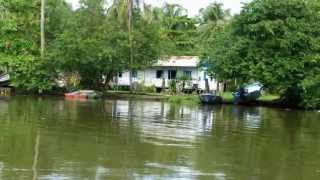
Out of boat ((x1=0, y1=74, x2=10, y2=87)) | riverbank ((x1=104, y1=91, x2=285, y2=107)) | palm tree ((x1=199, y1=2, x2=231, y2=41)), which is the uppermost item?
palm tree ((x1=199, y1=2, x2=231, y2=41))

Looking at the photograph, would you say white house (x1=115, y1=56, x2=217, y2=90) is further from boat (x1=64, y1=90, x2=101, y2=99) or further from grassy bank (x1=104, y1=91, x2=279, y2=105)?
boat (x1=64, y1=90, x2=101, y2=99)

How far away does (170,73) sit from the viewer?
185 ft

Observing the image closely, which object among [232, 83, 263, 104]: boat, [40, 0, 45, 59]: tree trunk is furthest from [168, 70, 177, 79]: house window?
[40, 0, 45, 59]: tree trunk

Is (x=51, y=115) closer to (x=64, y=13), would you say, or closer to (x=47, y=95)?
(x=47, y=95)

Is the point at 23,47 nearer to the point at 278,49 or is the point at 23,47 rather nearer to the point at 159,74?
the point at 159,74

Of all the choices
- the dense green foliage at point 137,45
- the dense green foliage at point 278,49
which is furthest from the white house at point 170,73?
the dense green foliage at point 278,49

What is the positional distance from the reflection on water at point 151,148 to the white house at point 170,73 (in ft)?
88.6

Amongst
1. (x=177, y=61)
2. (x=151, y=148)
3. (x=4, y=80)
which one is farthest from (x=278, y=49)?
(x=151, y=148)

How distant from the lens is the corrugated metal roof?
54.3 meters

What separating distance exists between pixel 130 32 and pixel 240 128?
1044 inches

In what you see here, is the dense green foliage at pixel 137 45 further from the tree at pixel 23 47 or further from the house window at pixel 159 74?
the house window at pixel 159 74

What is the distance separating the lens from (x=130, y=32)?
49.2 meters

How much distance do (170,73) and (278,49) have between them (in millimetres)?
17409

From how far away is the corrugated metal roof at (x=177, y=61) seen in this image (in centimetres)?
5434
